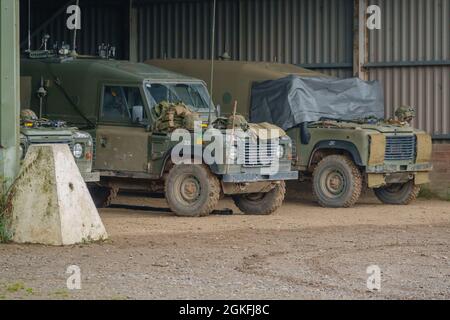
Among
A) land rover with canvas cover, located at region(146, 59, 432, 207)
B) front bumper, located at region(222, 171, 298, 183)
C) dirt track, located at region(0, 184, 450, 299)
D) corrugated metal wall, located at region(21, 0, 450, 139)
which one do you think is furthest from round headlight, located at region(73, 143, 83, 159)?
corrugated metal wall, located at region(21, 0, 450, 139)

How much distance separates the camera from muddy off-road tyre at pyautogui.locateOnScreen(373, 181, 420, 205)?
19.9 meters

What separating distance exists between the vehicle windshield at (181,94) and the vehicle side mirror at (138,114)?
172mm

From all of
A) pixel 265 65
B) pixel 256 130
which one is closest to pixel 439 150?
pixel 265 65

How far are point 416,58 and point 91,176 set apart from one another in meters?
7.30

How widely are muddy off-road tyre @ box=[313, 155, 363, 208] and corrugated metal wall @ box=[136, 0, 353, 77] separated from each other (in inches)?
146

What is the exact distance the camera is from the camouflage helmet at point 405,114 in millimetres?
20062

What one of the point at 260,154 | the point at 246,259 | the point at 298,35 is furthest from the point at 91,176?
the point at 298,35

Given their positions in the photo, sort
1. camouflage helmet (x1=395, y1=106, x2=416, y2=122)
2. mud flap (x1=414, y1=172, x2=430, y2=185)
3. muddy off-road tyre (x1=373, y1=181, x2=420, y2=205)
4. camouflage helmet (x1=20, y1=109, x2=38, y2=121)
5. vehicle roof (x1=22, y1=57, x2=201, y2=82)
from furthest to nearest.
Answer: camouflage helmet (x1=395, y1=106, x2=416, y2=122) < muddy off-road tyre (x1=373, y1=181, x2=420, y2=205) < mud flap (x1=414, y1=172, x2=430, y2=185) < vehicle roof (x1=22, y1=57, x2=201, y2=82) < camouflage helmet (x1=20, y1=109, x2=38, y2=121)

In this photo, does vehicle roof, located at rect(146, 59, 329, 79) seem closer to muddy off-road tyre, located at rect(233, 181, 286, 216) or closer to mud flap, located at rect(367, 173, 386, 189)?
mud flap, located at rect(367, 173, 386, 189)

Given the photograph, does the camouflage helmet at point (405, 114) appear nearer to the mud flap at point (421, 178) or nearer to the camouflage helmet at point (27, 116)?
the mud flap at point (421, 178)

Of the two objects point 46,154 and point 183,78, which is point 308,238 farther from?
point 183,78

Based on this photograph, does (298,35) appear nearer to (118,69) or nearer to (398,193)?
(398,193)

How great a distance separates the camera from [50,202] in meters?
13.6

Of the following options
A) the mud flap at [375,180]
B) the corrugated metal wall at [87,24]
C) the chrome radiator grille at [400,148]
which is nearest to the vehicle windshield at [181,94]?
the mud flap at [375,180]
